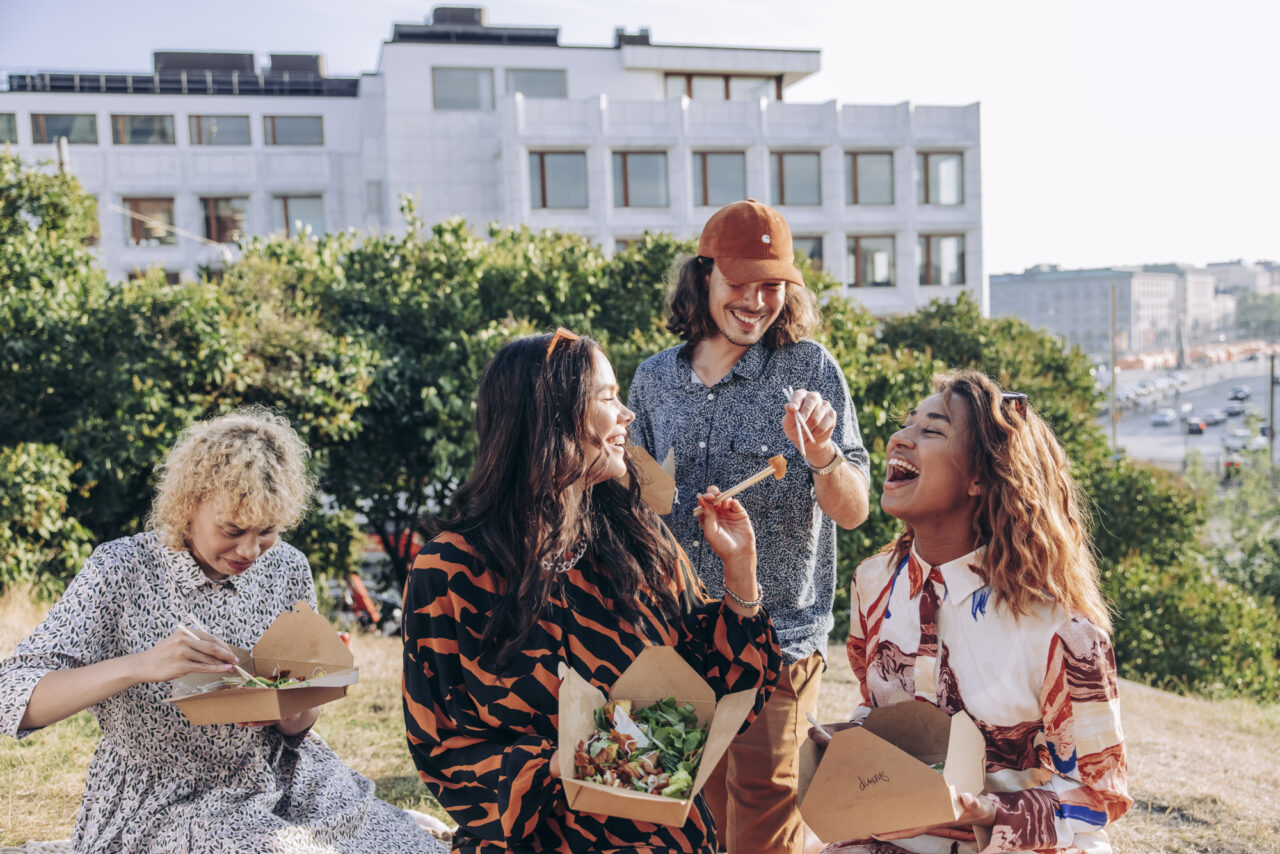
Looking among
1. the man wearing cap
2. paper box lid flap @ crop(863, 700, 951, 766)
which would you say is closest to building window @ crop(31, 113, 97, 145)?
the man wearing cap

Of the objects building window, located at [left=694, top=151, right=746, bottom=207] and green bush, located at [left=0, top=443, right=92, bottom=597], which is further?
building window, located at [left=694, top=151, right=746, bottom=207]

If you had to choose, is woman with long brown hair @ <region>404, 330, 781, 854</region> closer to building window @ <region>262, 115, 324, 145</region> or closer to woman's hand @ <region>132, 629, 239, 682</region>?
woman's hand @ <region>132, 629, 239, 682</region>

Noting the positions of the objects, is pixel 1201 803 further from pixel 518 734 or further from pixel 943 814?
pixel 518 734

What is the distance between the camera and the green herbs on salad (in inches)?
79.4

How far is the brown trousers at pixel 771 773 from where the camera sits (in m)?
3.12

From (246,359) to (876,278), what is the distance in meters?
35.6

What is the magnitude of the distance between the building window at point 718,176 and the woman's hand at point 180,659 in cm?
3784

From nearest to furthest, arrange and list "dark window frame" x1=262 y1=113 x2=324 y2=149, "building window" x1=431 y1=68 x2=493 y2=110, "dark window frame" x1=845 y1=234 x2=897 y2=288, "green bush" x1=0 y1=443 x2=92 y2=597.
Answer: "green bush" x1=0 y1=443 x2=92 y2=597
"building window" x1=431 y1=68 x2=493 y2=110
"dark window frame" x1=845 y1=234 x2=897 y2=288
"dark window frame" x1=262 y1=113 x2=324 y2=149

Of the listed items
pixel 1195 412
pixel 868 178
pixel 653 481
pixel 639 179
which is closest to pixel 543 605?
pixel 653 481

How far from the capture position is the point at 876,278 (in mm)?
41906

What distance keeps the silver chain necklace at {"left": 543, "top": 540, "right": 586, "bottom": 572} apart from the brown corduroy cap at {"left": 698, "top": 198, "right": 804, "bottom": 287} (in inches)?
45.6

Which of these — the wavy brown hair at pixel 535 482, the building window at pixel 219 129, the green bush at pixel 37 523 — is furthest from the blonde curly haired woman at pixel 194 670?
the building window at pixel 219 129

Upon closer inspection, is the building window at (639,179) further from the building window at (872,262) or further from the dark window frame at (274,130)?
the dark window frame at (274,130)

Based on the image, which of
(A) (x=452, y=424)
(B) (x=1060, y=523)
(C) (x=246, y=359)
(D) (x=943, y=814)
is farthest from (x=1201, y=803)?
(C) (x=246, y=359)
